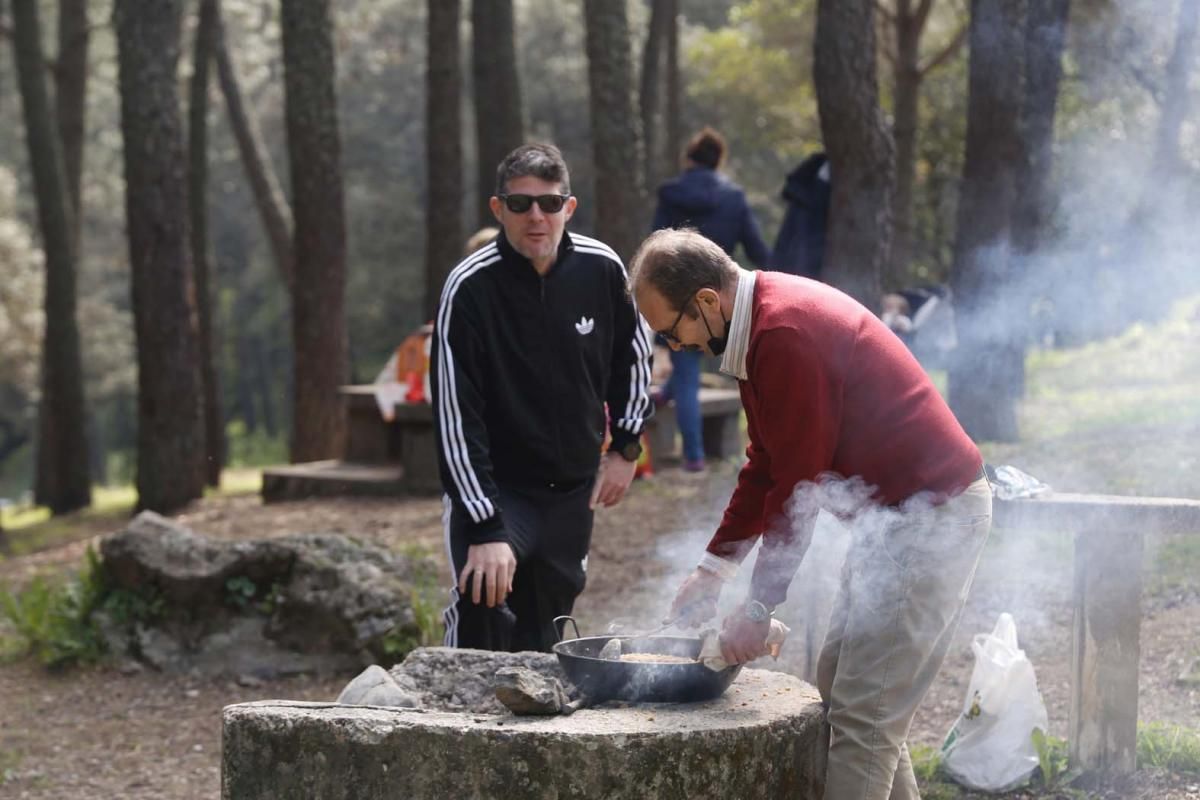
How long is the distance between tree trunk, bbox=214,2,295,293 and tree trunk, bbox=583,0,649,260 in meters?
6.34

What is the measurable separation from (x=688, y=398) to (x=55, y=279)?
7.92 m

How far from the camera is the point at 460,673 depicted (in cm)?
424

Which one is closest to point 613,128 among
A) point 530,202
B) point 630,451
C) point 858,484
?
point 630,451

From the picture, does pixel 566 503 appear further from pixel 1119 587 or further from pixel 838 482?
pixel 1119 587

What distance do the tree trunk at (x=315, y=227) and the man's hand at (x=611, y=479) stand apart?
755 cm

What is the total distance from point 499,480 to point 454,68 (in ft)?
29.7

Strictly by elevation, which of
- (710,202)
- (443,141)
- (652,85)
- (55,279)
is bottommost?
(55,279)

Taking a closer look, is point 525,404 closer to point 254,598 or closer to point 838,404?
point 838,404

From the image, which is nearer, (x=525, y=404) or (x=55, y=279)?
(x=525, y=404)

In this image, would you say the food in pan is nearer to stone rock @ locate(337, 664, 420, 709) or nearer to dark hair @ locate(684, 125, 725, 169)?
stone rock @ locate(337, 664, 420, 709)

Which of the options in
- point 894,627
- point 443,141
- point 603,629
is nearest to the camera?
point 894,627

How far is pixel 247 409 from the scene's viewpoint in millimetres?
47344

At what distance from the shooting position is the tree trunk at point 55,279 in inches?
583

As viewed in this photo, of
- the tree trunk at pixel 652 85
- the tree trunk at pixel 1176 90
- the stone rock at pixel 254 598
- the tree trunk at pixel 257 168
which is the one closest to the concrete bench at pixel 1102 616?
the stone rock at pixel 254 598
